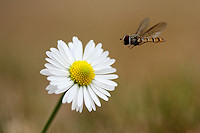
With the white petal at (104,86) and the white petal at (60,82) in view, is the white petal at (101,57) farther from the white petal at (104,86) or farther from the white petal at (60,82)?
the white petal at (60,82)

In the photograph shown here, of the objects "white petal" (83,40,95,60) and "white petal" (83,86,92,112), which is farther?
"white petal" (83,40,95,60)

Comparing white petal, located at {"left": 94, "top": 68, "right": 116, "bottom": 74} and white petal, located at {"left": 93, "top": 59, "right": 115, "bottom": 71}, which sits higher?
white petal, located at {"left": 93, "top": 59, "right": 115, "bottom": 71}

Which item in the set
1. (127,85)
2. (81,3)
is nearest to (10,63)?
(127,85)

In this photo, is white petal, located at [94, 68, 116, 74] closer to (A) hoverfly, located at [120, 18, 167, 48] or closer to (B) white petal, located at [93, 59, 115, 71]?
(B) white petal, located at [93, 59, 115, 71]

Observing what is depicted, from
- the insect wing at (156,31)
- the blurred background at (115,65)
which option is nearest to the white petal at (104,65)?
the insect wing at (156,31)

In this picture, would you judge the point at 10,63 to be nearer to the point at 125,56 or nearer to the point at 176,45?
the point at 125,56

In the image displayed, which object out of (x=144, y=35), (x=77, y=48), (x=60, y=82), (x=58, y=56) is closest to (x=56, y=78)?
(x=60, y=82)

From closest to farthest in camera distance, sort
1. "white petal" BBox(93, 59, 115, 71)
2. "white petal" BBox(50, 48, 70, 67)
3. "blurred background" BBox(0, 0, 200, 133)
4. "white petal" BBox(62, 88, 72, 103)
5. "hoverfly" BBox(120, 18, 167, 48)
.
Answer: "white petal" BBox(62, 88, 72, 103), "white petal" BBox(50, 48, 70, 67), "white petal" BBox(93, 59, 115, 71), "hoverfly" BBox(120, 18, 167, 48), "blurred background" BBox(0, 0, 200, 133)

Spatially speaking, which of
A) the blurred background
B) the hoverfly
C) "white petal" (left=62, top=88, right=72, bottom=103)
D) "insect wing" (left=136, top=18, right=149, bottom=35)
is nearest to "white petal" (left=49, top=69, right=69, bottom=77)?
"white petal" (left=62, top=88, right=72, bottom=103)
